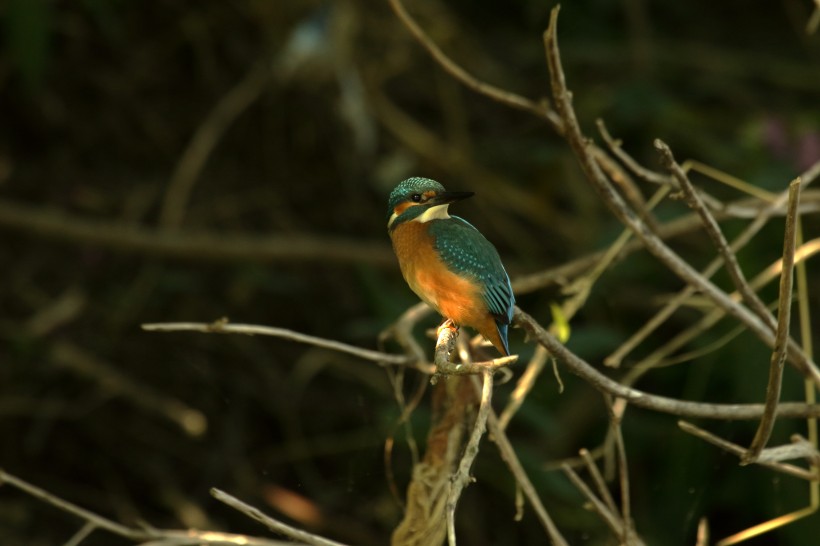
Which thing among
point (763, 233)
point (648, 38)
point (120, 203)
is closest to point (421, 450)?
point (763, 233)

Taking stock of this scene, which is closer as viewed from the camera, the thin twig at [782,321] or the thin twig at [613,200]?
the thin twig at [782,321]

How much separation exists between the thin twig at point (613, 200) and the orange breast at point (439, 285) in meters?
0.31

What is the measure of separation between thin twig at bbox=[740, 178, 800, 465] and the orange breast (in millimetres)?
378

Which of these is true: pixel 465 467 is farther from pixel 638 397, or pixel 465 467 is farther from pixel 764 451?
pixel 764 451

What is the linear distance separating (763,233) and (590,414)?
3.25ft

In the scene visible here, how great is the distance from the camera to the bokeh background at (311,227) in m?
4.19

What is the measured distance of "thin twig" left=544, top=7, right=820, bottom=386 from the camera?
171 cm

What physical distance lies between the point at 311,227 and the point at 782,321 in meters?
3.88

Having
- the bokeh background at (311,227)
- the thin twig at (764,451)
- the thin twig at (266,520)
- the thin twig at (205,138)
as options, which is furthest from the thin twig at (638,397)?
the thin twig at (205,138)

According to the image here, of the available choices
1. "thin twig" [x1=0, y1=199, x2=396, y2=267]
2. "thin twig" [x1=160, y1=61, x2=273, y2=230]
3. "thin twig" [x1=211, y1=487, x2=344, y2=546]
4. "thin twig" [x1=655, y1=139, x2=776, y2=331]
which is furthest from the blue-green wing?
"thin twig" [x1=160, y1=61, x2=273, y2=230]

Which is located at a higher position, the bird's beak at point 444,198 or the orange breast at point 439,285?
the bird's beak at point 444,198

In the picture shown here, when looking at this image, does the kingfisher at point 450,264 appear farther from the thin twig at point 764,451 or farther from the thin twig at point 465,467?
the thin twig at point 764,451

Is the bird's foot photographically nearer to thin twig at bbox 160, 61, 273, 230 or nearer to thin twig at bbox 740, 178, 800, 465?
thin twig at bbox 740, 178, 800, 465

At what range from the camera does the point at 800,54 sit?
543cm
